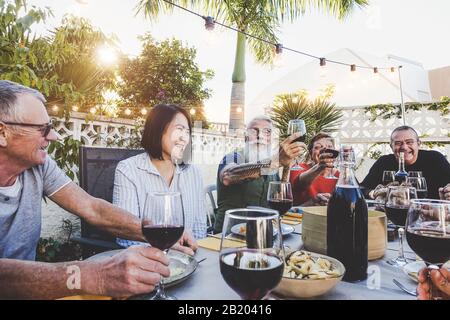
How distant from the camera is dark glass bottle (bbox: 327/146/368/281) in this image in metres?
0.90

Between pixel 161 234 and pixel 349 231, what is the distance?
57 centimetres

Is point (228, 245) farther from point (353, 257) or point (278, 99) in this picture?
point (278, 99)

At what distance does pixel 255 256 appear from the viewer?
0.61 m

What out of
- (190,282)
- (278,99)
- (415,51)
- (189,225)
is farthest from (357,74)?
(190,282)

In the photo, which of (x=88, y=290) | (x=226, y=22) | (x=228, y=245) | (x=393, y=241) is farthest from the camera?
(x=226, y=22)

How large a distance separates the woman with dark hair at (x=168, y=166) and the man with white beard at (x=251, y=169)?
21cm

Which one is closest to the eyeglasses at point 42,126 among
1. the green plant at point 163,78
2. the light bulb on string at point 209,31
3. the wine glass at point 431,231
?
the wine glass at point 431,231

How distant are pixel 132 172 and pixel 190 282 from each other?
3.56 ft

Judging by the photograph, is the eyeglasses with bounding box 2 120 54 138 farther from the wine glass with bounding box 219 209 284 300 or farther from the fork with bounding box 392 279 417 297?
the fork with bounding box 392 279 417 297

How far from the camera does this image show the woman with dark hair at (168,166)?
1847mm

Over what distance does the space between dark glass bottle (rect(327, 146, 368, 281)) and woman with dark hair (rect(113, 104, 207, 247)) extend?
1.11m

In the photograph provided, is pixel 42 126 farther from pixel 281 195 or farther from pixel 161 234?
pixel 281 195

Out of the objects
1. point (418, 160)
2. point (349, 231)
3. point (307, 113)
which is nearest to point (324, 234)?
point (349, 231)

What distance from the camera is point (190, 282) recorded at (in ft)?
2.84
